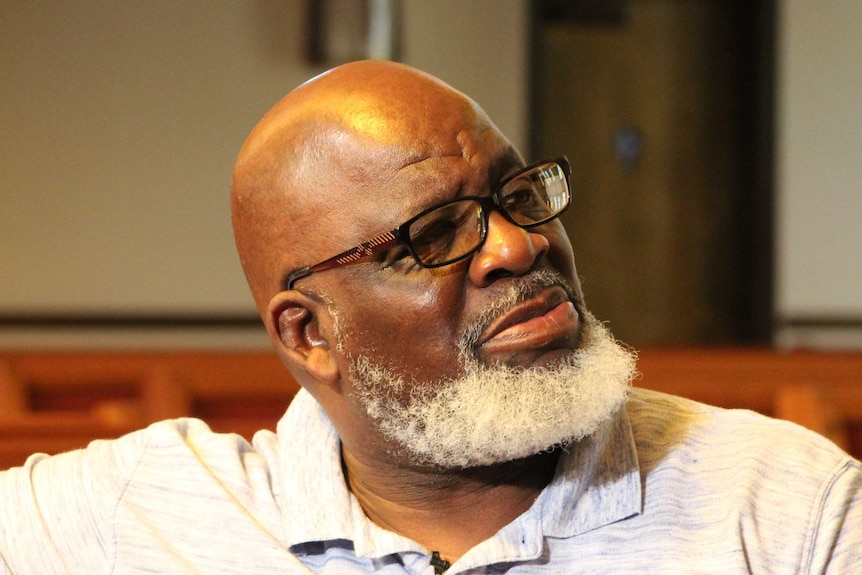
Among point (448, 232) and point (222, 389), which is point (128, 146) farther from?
point (448, 232)

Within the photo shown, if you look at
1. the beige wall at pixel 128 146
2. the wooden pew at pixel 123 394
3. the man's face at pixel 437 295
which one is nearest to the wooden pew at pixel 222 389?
the wooden pew at pixel 123 394

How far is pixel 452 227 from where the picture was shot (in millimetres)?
1325

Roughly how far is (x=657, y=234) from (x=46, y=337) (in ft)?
10.1

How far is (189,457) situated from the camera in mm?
1449

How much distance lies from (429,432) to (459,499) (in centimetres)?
12

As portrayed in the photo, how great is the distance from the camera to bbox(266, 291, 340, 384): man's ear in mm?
1396

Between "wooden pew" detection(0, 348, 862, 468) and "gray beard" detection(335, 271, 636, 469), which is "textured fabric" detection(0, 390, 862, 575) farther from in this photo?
"wooden pew" detection(0, 348, 862, 468)

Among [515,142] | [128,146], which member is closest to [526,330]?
[128,146]

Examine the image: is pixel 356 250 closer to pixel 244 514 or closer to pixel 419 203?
pixel 419 203

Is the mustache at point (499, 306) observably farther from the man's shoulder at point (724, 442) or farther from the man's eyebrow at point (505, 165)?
the man's shoulder at point (724, 442)

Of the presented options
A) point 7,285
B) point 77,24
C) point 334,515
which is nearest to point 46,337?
point 7,285

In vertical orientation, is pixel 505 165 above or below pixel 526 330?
above

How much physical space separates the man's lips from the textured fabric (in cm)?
17

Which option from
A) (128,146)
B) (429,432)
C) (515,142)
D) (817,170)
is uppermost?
(429,432)
